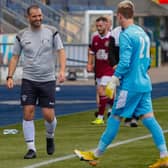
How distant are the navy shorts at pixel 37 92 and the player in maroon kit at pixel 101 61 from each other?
502cm

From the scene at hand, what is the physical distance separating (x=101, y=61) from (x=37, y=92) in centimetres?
542

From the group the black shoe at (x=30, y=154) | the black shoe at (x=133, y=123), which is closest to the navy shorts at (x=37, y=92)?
the black shoe at (x=30, y=154)

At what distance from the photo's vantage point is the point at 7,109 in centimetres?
2155

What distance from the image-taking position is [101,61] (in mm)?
17969

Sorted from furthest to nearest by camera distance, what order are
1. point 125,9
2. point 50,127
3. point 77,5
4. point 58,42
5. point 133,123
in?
point 77,5 < point 133,123 < point 50,127 < point 58,42 < point 125,9

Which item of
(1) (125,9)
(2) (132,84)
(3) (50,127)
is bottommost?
(3) (50,127)

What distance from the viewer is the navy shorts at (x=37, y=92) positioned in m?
12.6

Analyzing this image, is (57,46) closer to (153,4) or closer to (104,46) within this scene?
(104,46)

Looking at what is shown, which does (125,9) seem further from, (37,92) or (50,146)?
(50,146)

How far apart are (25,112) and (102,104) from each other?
5.35 m

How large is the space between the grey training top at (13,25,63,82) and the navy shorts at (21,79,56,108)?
0.06 metres

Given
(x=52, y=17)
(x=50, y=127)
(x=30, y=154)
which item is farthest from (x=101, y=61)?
(x=52, y=17)

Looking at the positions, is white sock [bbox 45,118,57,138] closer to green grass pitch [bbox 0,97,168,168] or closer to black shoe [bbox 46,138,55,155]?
black shoe [bbox 46,138,55,155]

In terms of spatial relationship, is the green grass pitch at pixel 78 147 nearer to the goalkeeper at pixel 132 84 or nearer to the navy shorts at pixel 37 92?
the goalkeeper at pixel 132 84
